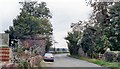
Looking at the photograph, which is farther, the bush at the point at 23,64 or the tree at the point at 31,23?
the tree at the point at 31,23

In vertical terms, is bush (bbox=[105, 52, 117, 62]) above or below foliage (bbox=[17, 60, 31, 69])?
above

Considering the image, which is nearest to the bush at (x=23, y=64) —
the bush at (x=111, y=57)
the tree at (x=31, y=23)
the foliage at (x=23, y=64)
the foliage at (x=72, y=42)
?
the foliage at (x=23, y=64)

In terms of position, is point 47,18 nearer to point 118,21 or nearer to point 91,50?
point 91,50

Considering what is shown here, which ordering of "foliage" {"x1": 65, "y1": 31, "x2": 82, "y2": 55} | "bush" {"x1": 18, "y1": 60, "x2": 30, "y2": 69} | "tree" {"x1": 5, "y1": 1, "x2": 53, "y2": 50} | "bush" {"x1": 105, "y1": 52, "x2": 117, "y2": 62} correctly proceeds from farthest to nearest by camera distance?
"foliage" {"x1": 65, "y1": 31, "x2": 82, "y2": 55}
"tree" {"x1": 5, "y1": 1, "x2": 53, "y2": 50}
"bush" {"x1": 105, "y1": 52, "x2": 117, "y2": 62}
"bush" {"x1": 18, "y1": 60, "x2": 30, "y2": 69}

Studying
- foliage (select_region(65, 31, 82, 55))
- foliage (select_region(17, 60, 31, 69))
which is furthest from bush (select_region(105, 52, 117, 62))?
foliage (select_region(65, 31, 82, 55))

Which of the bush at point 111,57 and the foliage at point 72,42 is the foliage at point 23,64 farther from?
the foliage at point 72,42

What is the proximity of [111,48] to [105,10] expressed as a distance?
2143 cm

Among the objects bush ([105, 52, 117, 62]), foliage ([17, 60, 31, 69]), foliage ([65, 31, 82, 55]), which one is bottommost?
foliage ([17, 60, 31, 69])

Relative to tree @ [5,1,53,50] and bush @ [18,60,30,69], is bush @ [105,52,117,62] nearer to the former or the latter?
tree @ [5,1,53,50]

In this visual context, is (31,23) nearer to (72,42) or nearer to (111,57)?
(72,42)

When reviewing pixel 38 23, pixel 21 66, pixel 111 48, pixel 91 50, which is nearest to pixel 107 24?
pixel 21 66

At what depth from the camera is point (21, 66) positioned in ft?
55.7

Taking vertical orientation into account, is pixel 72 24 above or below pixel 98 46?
above

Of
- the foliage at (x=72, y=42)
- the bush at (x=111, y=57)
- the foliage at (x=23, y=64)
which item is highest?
the foliage at (x=72, y=42)
